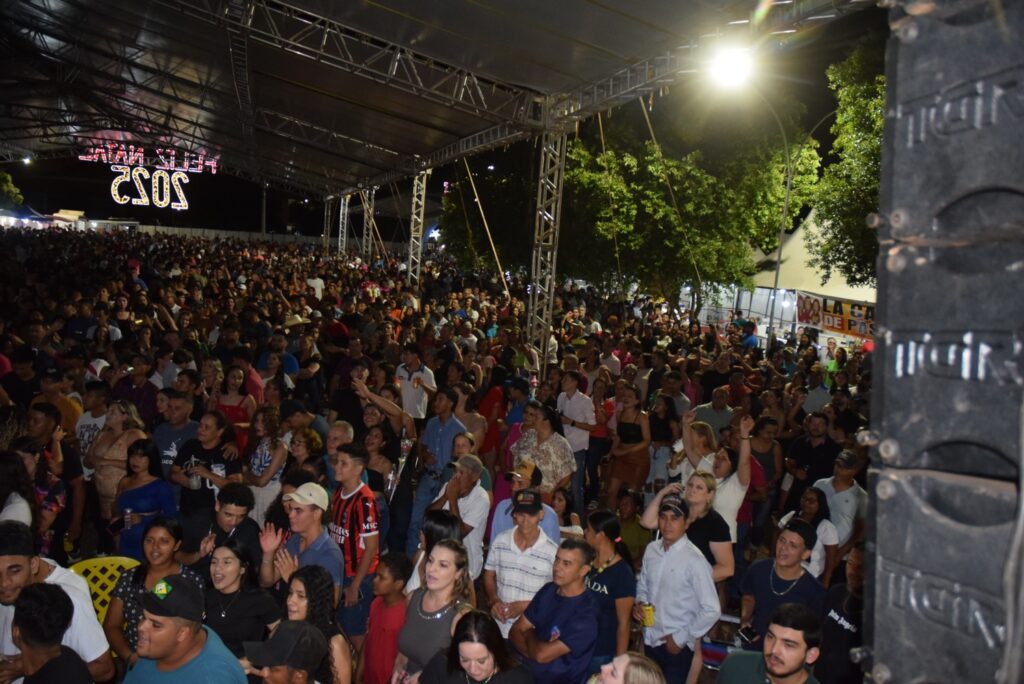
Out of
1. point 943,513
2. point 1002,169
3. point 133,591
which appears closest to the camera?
point 1002,169

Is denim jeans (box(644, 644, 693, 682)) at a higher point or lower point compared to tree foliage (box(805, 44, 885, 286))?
lower

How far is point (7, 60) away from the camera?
31094 millimetres

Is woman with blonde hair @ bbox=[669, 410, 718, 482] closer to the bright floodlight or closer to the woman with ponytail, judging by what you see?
the woman with ponytail

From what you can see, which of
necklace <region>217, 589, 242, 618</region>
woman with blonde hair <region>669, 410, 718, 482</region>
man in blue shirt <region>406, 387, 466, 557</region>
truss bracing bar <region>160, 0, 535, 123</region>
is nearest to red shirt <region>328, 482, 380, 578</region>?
necklace <region>217, 589, 242, 618</region>

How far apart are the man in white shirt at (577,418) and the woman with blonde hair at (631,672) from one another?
5.32 metres

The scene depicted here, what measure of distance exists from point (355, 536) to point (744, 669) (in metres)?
2.47

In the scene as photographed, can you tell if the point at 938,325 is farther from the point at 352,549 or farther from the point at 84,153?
the point at 84,153

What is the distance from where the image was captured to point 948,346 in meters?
1.38

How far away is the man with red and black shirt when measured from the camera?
210 inches

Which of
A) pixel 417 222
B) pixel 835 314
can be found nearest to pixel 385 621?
pixel 417 222

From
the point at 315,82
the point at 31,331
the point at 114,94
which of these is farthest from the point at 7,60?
the point at 31,331

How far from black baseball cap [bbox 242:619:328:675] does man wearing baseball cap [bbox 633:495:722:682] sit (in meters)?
1.90

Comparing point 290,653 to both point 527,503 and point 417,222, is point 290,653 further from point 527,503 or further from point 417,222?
point 417,222

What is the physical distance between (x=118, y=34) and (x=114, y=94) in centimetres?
957
